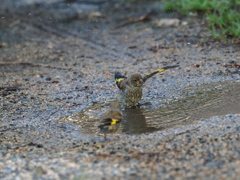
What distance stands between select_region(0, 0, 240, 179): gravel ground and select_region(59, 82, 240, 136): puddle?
0.03 m

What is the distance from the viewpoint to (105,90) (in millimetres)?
7066

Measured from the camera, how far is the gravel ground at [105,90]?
3953 mm

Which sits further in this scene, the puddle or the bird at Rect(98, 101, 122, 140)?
the puddle

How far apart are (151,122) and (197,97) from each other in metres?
1.16

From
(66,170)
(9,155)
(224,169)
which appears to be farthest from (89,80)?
(224,169)

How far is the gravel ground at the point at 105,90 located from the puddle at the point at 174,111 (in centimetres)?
3

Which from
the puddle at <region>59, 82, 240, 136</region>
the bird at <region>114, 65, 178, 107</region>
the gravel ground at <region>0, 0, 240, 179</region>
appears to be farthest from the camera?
the bird at <region>114, 65, 178, 107</region>

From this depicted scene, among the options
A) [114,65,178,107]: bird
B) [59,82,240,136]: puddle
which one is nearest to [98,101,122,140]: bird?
[59,82,240,136]: puddle

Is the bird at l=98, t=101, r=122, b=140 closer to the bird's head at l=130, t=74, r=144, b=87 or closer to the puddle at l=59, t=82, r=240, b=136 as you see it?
the puddle at l=59, t=82, r=240, b=136

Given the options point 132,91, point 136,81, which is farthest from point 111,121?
point 136,81

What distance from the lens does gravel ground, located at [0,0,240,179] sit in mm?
3953

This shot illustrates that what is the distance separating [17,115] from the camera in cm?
609

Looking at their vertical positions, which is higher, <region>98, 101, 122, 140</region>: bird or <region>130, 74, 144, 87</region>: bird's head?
<region>130, 74, 144, 87</region>: bird's head

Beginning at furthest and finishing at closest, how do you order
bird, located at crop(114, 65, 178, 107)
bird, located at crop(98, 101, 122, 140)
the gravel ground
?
bird, located at crop(114, 65, 178, 107) → bird, located at crop(98, 101, 122, 140) → the gravel ground
